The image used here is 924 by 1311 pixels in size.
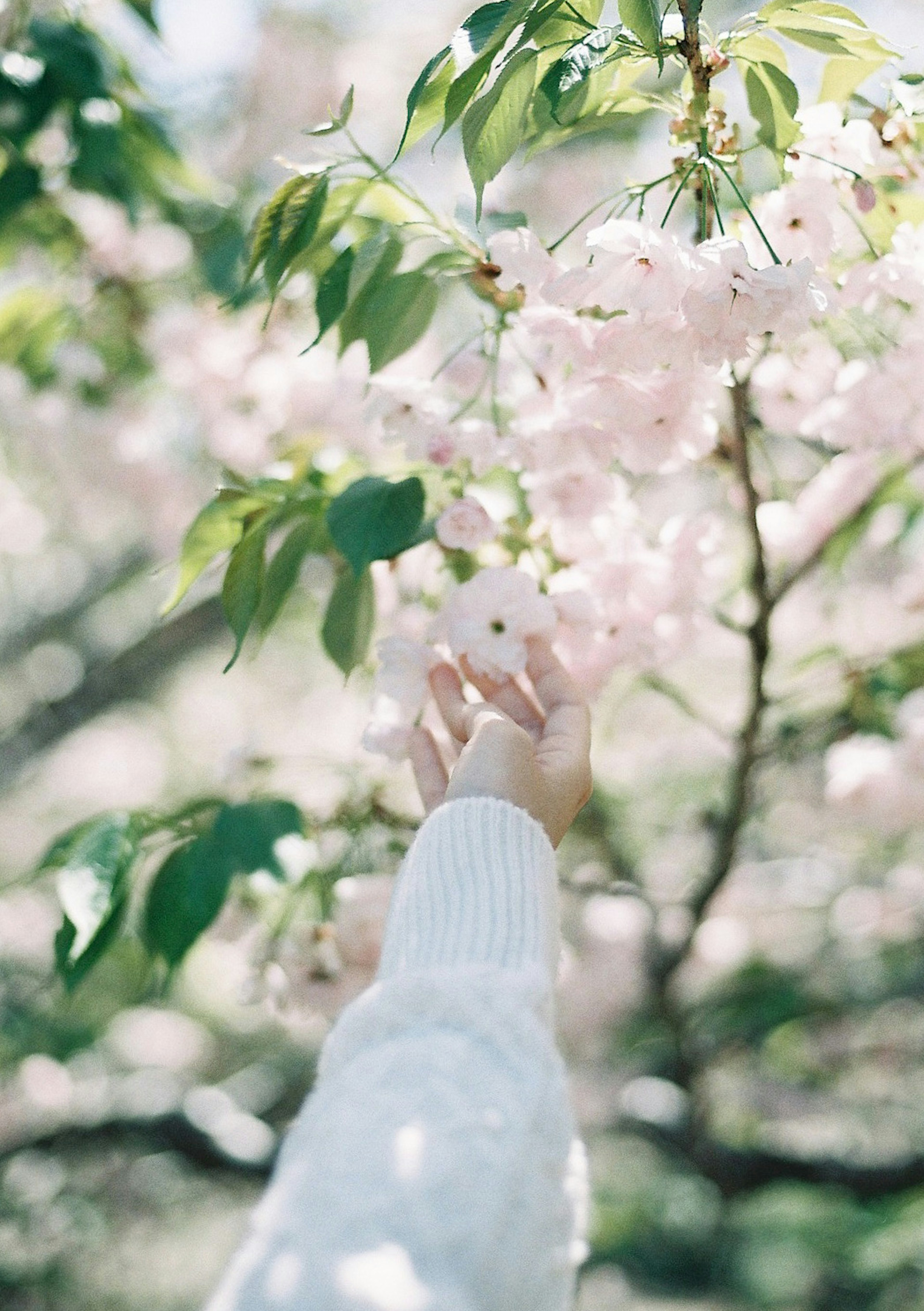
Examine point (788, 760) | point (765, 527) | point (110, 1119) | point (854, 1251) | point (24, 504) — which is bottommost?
point (854, 1251)

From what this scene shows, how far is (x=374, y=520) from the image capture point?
946 millimetres

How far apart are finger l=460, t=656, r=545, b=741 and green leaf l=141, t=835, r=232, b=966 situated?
29cm

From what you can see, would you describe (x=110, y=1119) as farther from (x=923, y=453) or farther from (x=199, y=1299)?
(x=199, y=1299)

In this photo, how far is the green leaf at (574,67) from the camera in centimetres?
73

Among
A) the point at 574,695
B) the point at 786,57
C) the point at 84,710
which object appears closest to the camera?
the point at 786,57

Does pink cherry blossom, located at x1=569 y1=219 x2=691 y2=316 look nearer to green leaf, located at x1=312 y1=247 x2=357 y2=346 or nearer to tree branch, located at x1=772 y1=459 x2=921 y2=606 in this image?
green leaf, located at x1=312 y1=247 x2=357 y2=346

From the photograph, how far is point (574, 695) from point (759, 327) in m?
0.37

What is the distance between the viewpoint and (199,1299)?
3.95m

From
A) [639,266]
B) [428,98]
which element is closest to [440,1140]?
[639,266]

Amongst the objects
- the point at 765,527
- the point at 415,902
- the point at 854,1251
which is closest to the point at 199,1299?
the point at 854,1251

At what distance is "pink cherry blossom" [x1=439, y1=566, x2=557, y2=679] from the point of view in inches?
38.9

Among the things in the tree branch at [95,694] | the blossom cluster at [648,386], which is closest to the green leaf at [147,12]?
the blossom cluster at [648,386]

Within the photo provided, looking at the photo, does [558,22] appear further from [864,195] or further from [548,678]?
[548,678]

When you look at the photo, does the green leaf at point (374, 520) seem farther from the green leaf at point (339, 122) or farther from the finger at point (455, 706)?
the green leaf at point (339, 122)
